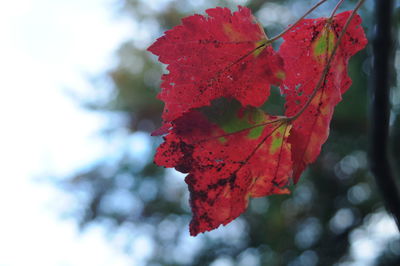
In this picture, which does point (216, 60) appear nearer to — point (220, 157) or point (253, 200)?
point (220, 157)

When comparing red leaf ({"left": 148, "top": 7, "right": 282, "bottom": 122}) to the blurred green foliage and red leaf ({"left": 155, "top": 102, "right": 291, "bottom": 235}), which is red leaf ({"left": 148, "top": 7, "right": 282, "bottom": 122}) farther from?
the blurred green foliage

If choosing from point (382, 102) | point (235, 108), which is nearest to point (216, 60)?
point (235, 108)

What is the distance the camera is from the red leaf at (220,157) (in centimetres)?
34

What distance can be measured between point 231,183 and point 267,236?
228cm

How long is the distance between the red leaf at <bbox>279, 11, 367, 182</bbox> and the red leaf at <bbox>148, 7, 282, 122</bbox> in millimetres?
35

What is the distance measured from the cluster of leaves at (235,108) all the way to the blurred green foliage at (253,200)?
2.00m

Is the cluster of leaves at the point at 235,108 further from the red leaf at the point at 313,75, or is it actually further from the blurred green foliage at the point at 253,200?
the blurred green foliage at the point at 253,200

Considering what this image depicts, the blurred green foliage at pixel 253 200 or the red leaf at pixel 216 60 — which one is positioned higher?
the blurred green foliage at pixel 253 200

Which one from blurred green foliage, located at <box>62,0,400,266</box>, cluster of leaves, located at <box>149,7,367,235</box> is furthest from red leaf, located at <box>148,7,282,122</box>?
blurred green foliage, located at <box>62,0,400,266</box>

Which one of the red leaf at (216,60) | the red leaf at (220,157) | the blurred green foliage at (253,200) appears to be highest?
the blurred green foliage at (253,200)

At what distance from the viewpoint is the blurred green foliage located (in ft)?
8.21

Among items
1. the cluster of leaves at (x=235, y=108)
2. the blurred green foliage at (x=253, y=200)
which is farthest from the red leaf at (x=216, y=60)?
the blurred green foliage at (x=253, y=200)

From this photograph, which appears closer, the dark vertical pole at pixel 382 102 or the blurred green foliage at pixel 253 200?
the dark vertical pole at pixel 382 102

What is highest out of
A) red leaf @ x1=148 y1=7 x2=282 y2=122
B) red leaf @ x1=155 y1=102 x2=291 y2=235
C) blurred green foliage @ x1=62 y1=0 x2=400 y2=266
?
blurred green foliage @ x1=62 y1=0 x2=400 y2=266
